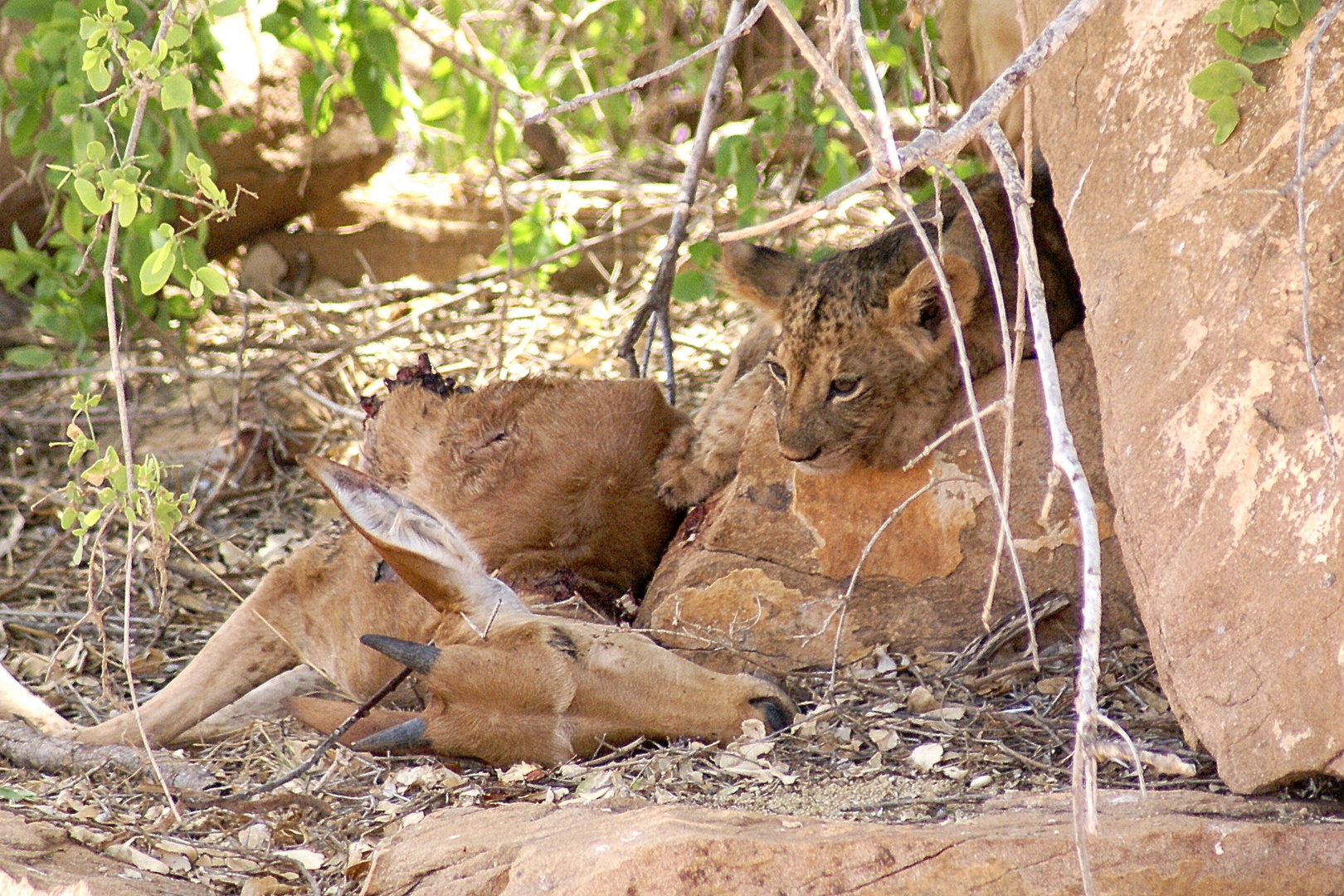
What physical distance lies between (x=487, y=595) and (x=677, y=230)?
1957 mm

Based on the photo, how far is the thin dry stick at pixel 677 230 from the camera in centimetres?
Answer: 479

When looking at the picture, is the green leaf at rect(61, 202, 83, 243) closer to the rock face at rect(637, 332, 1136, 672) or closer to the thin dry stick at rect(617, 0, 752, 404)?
the thin dry stick at rect(617, 0, 752, 404)

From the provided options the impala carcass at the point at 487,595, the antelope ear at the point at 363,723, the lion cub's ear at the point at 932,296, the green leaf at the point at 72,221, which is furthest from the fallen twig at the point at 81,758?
the lion cub's ear at the point at 932,296

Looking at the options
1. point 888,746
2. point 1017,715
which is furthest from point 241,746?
point 1017,715

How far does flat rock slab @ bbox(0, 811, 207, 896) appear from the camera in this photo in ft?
8.45

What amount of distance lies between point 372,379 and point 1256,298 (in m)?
4.88

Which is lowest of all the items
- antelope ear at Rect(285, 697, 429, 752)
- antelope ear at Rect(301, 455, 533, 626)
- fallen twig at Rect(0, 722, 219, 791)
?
fallen twig at Rect(0, 722, 219, 791)

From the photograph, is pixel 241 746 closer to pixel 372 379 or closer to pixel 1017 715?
pixel 1017 715

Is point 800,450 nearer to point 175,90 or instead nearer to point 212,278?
point 212,278

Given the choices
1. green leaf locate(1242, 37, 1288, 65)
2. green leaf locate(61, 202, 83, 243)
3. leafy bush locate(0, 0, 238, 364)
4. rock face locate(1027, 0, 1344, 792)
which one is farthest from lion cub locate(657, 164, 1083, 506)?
green leaf locate(61, 202, 83, 243)

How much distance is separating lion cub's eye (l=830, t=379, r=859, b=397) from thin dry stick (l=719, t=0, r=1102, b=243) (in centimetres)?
179

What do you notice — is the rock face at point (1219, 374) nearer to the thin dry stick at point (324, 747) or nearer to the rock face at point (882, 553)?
the rock face at point (882, 553)

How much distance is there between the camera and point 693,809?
2.51 m

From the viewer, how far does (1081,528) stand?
71.2 inches
